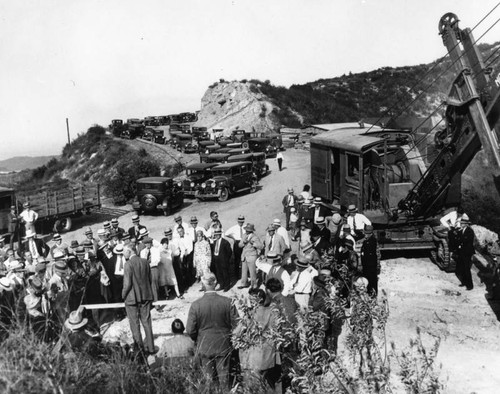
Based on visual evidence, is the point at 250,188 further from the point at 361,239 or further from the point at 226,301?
the point at 226,301

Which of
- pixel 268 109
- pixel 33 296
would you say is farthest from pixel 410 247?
pixel 268 109

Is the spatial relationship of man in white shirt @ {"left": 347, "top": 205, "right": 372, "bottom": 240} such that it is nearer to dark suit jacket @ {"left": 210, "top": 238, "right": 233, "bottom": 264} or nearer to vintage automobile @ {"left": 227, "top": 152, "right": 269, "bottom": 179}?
dark suit jacket @ {"left": 210, "top": 238, "right": 233, "bottom": 264}

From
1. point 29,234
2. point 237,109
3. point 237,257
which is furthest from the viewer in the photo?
point 237,109

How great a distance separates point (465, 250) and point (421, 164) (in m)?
3.93

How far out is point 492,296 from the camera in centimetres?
1077

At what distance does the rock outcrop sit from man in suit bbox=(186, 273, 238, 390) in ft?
134

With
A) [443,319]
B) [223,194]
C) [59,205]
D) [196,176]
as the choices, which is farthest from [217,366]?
[196,176]

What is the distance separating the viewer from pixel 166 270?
11.3 m

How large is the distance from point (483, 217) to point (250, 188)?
10.6 m

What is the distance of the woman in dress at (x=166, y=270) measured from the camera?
36.8 feet

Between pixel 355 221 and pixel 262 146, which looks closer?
pixel 355 221

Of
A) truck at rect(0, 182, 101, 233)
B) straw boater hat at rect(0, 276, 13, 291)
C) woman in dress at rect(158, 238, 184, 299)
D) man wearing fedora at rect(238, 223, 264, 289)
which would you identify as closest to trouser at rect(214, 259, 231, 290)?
man wearing fedora at rect(238, 223, 264, 289)

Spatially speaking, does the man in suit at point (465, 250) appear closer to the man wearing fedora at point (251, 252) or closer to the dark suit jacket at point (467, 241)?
the dark suit jacket at point (467, 241)

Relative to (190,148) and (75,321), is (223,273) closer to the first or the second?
(75,321)
